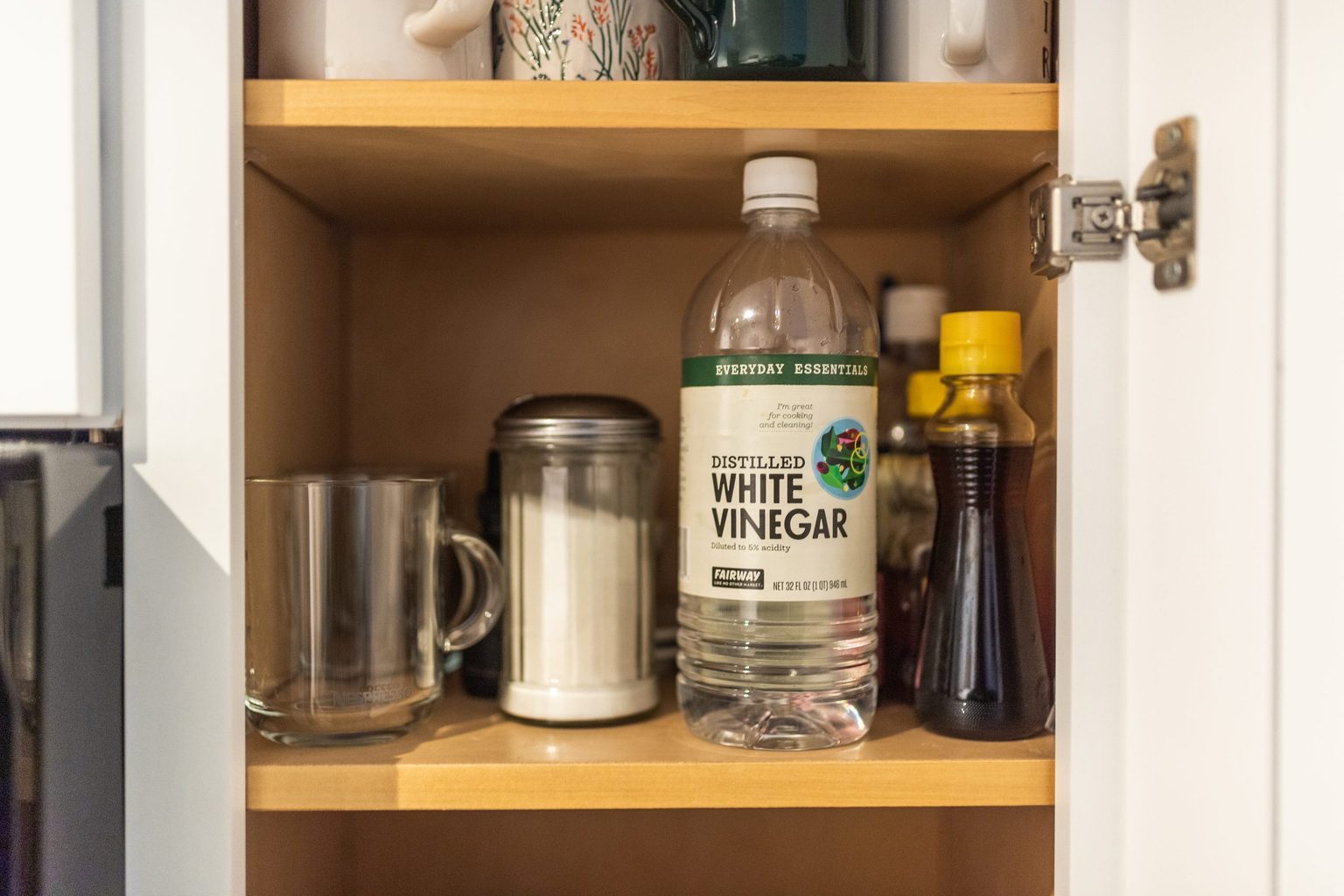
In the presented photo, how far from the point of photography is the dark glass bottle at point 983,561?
583mm

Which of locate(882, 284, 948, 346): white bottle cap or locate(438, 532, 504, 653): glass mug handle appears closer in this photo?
locate(438, 532, 504, 653): glass mug handle

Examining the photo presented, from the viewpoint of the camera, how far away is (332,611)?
585 millimetres

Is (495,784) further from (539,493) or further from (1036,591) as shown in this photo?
(1036,591)

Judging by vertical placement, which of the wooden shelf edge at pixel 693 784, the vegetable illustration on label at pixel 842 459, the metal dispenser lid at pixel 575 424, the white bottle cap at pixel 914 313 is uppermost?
the white bottle cap at pixel 914 313

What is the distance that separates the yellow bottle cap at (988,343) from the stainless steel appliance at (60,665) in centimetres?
45

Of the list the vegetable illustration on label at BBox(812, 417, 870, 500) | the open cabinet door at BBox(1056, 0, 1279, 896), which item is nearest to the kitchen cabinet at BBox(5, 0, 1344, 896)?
the open cabinet door at BBox(1056, 0, 1279, 896)

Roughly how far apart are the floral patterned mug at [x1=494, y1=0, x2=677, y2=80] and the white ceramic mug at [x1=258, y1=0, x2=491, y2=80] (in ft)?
0.11

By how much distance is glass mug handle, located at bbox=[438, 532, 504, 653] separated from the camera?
2.09ft

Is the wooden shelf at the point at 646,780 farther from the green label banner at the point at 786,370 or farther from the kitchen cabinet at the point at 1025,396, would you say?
the green label banner at the point at 786,370

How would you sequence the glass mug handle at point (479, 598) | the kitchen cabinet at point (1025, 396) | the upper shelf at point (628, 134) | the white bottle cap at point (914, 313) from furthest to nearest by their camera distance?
1. the white bottle cap at point (914, 313)
2. the glass mug handle at point (479, 598)
3. the upper shelf at point (628, 134)
4. the kitchen cabinet at point (1025, 396)

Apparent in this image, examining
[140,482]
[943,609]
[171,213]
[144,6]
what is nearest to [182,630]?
[140,482]

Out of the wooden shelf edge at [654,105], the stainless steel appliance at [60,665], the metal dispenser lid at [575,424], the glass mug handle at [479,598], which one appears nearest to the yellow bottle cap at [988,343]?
the wooden shelf edge at [654,105]

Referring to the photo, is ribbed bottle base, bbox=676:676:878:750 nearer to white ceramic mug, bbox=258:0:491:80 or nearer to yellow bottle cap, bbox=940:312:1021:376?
yellow bottle cap, bbox=940:312:1021:376

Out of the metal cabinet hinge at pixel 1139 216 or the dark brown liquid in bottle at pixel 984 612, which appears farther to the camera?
the dark brown liquid in bottle at pixel 984 612
